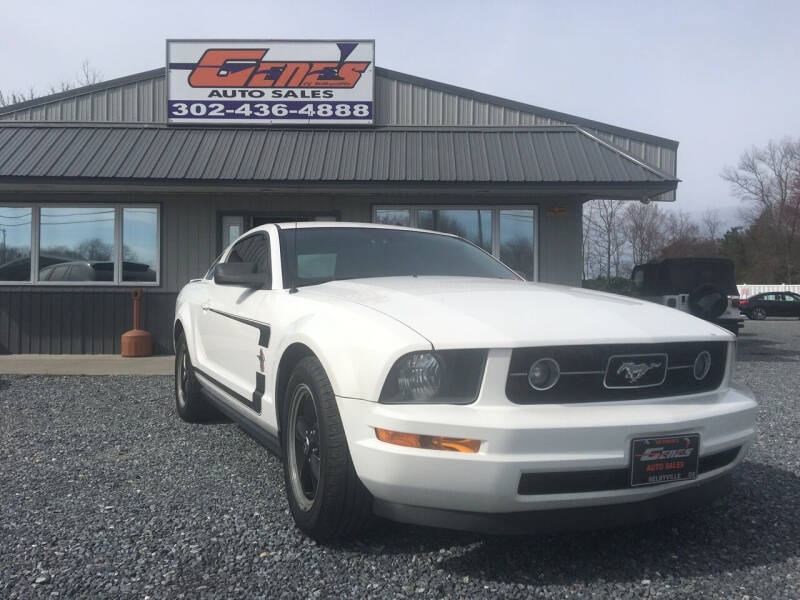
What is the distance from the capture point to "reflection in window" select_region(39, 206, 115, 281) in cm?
1044

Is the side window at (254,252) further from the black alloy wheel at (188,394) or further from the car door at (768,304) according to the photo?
the car door at (768,304)

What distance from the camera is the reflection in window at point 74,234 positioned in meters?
10.4

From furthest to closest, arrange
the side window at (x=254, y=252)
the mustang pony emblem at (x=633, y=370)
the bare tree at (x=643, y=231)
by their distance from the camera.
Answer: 1. the bare tree at (x=643, y=231)
2. the side window at (x=254, y=252)
3. the mustang pony emblem at (x=633, y=370)

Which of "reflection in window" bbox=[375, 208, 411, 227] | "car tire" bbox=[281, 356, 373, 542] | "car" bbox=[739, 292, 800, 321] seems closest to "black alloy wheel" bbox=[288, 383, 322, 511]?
"car tire" bbox=[281, 356, 373, 542]

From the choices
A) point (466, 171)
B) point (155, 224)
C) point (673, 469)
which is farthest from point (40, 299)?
point (673, 469)

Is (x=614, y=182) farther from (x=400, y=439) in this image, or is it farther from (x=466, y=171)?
(x=400, y=439)

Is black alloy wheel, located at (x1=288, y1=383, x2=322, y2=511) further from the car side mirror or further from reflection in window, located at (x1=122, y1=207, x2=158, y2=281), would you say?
reflection in window, located at (x1=122, y1=207, x2=158, y2=281)

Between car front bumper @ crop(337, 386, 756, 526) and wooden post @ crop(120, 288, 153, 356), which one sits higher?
car front bumper @ crop(337, 386, 756, 526)

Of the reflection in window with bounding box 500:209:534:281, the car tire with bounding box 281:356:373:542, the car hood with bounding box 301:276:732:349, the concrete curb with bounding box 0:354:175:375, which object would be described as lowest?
the concrete curb with bounding box 0:354:175:375

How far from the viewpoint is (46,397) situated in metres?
6.75

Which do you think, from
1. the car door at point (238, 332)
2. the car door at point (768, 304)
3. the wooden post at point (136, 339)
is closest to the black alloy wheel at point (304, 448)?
the car door at point (238, 332)

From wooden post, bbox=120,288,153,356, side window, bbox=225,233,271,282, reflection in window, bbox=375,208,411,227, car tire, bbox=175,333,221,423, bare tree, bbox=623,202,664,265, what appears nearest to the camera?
side window, bbox=225,233,271,282

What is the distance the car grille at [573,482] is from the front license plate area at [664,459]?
0.05m

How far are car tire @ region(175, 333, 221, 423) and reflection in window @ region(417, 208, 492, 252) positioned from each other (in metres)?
5.62
